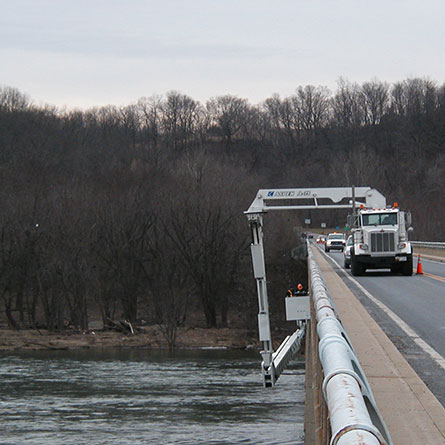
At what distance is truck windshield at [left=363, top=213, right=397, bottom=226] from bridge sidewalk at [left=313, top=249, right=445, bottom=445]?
1934 centimetres

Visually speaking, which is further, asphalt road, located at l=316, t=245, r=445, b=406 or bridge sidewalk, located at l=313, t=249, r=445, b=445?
asphalt road, located at l=316, t=245, r=445, b=406

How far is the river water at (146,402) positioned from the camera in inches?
1201

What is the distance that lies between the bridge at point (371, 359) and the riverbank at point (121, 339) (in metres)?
32.1

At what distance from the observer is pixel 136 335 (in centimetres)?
6309

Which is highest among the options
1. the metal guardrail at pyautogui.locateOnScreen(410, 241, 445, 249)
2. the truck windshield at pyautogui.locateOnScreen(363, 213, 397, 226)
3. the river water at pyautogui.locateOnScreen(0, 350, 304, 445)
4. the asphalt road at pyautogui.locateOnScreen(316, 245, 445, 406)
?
the truck windshield at pyautogui.locateOnScreen(363, 213, 397, 226)

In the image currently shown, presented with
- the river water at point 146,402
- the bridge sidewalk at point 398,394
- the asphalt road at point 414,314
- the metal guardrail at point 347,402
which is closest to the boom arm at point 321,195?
the asphalt road at point 414,314

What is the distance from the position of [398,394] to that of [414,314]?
10101 millimetres

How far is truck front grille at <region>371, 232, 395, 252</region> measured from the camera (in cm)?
3133

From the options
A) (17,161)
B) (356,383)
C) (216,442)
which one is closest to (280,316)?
(216,442)

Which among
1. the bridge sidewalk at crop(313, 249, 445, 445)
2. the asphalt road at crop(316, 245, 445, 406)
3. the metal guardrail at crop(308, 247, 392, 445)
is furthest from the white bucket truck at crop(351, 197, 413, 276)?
the metal guardrail at crop(308, 247, 392, 445)

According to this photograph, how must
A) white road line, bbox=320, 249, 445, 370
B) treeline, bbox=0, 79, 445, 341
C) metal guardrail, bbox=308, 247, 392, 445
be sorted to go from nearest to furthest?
metal guardrail, bbox=308, 247, 392, 445 < white road line, bbox=320, 249, 445, 370 < treeline, bbox=0, 79, 445, 341

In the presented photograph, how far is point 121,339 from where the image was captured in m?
61.3

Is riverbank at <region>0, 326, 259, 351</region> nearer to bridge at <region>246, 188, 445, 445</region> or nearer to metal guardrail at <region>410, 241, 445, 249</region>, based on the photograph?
metal guardrail at <region>410, 241, 445, 249</region>

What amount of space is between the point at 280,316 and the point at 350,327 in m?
50.4
